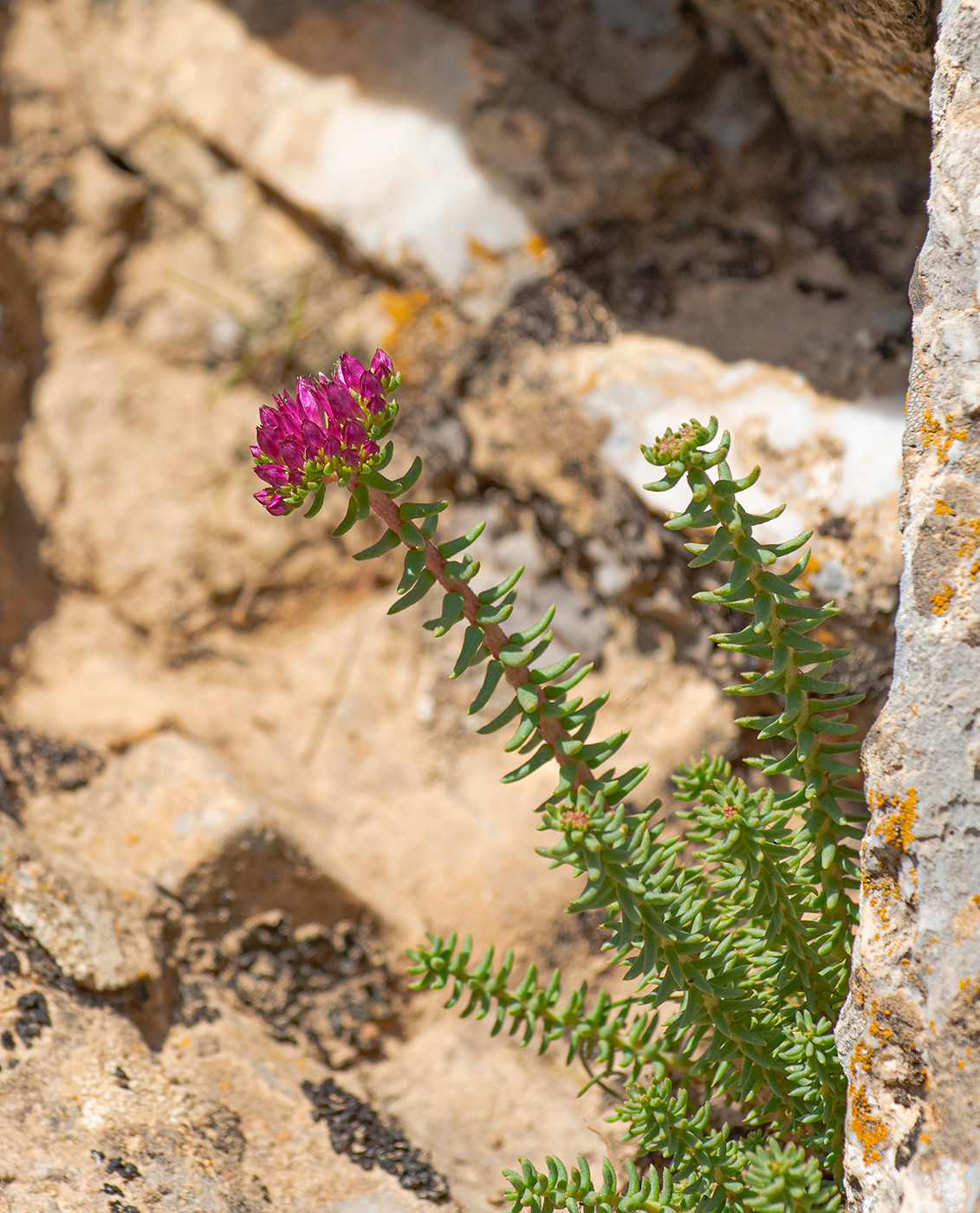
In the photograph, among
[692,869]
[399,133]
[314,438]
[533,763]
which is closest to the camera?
[314,438]

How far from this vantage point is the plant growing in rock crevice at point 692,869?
1.69 m

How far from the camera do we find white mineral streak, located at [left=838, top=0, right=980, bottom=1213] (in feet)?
5.39

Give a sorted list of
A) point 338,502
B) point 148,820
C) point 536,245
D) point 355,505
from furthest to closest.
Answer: point 338,502
point 536,245
point 148,820
point 355,505

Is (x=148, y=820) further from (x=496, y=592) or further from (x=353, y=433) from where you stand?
(x=353, y=433)

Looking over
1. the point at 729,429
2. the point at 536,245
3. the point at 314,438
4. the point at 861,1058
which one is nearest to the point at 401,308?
the point at 536,245

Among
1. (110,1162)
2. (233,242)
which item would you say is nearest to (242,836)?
(110,1162)

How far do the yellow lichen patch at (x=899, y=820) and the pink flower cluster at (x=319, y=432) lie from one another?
46.5 inches

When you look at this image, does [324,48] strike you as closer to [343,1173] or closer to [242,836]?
[242,836]

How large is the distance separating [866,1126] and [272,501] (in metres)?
1.64

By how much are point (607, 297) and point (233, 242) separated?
1.71m

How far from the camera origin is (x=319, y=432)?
A: 5.32ft

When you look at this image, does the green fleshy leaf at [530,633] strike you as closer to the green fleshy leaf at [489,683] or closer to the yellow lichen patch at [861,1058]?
the green fleshy leaf at [489,683]

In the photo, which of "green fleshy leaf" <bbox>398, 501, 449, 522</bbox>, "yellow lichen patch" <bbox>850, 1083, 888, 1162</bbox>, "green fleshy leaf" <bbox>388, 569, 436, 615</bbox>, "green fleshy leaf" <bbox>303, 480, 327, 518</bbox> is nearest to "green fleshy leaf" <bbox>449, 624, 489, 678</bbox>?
"green fleshy leaf" <bbox>388, 569, 436, 615</bbox>

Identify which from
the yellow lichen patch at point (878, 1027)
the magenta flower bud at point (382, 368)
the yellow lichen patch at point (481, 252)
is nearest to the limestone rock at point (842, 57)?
the yellow lichen patch at point (481, 252)
